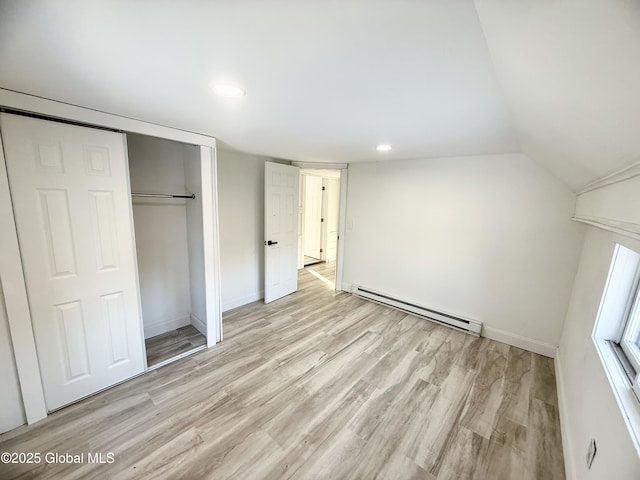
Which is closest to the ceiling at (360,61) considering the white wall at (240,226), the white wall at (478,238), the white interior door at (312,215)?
the white wall at (478,238)

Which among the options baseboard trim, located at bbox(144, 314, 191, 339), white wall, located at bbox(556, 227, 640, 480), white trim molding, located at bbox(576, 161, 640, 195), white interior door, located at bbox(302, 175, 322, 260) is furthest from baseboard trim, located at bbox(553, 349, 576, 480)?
white interior door, located at bbox(302, 175, 322, 260)

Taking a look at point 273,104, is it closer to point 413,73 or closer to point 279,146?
point 413,73

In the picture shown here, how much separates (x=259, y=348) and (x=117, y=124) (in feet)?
7.59

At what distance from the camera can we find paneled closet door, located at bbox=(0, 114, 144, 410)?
5.24 feet

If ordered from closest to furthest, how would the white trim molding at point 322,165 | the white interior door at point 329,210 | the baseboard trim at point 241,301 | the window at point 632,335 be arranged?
the window at point 632,335 → the baseboard trim at point 241,301 → the white trim molding at point 322,165 → the white interior door at point 329,210

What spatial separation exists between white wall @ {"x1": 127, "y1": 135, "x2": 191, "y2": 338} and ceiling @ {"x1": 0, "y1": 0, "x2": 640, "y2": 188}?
939mm

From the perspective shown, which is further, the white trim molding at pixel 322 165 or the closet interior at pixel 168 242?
the white trim molding at pixel 322 165

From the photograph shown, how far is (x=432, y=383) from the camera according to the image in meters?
2.22

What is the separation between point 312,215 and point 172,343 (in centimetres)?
408

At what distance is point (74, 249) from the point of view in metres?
1.79

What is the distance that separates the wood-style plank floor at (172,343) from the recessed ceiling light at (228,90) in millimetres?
2423

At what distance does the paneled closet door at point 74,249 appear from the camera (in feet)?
5.24


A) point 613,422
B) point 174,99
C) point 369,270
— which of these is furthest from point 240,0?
point 369,270

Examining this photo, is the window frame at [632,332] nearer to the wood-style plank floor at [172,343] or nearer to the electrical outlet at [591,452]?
the electrical outlet at [591,452]
